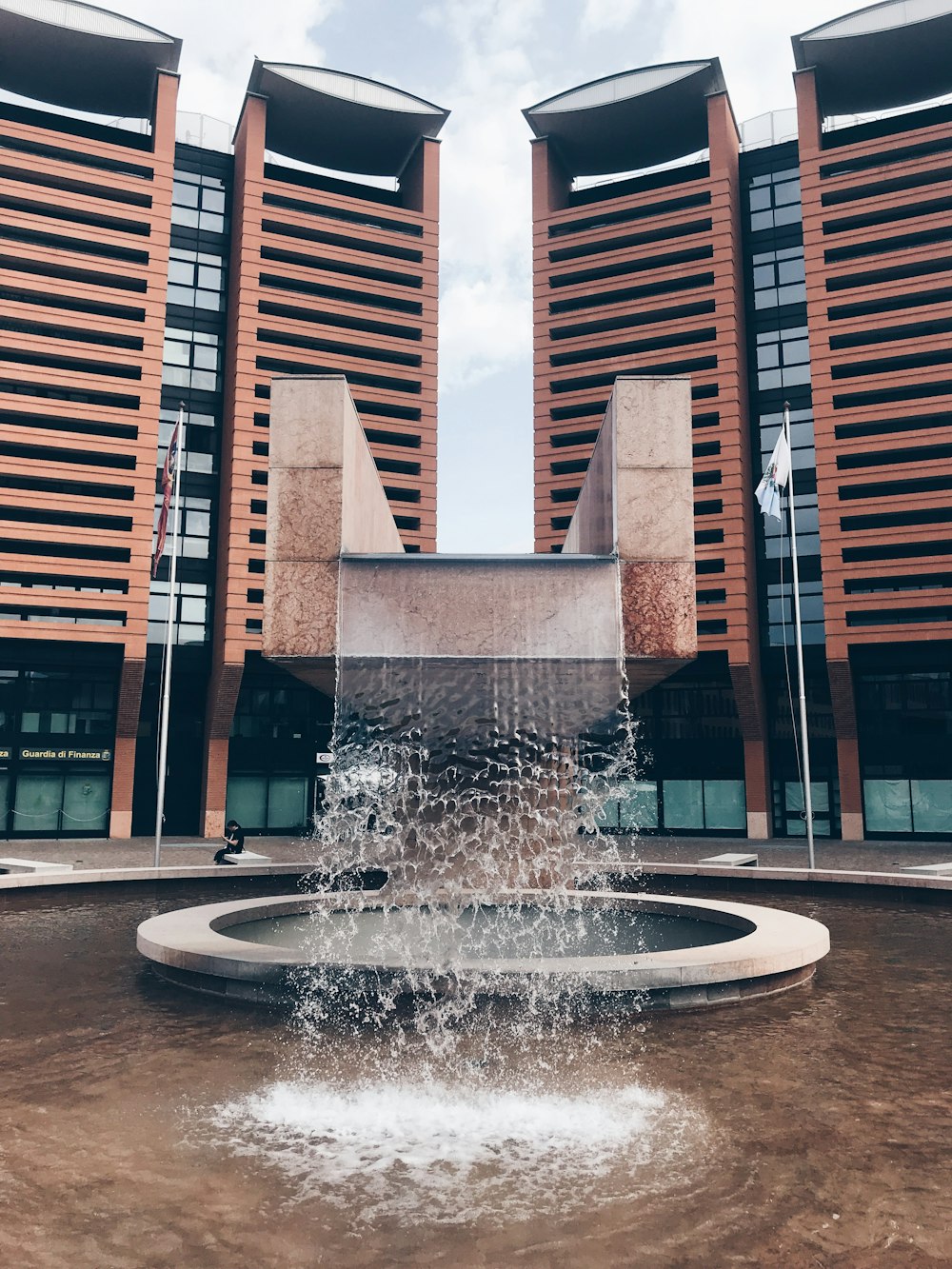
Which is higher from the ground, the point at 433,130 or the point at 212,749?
the point at 433,130

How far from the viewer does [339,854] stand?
73.6 feet

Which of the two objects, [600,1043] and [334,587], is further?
[334,587]

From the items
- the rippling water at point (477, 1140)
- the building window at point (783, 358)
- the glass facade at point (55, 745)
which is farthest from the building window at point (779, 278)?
the rippling water at point (477, 1140)

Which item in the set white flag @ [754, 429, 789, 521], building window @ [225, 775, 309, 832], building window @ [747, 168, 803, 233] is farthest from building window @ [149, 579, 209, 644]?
building window @ [747, 168, 803, 233]

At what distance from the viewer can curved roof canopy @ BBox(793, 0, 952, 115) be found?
38.4m

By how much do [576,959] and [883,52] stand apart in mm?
44461

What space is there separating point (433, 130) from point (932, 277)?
2462 cm

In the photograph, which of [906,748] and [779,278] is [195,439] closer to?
[779,278]

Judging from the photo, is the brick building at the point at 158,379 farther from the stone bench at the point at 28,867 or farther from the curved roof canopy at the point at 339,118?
the stone bench at the point at 28,867

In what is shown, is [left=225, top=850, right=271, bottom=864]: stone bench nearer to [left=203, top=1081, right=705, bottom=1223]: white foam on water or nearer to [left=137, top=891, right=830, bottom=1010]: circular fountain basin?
[left=137, top=891, right=830, bottom=1010]: circular fountain basin

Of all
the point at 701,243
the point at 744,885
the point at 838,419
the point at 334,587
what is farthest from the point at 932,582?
the point at 334,587

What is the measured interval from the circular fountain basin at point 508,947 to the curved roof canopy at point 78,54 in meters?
40.3

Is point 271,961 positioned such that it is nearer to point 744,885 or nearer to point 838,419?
point 744,885

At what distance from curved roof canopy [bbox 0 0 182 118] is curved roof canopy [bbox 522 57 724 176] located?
57.1ft
